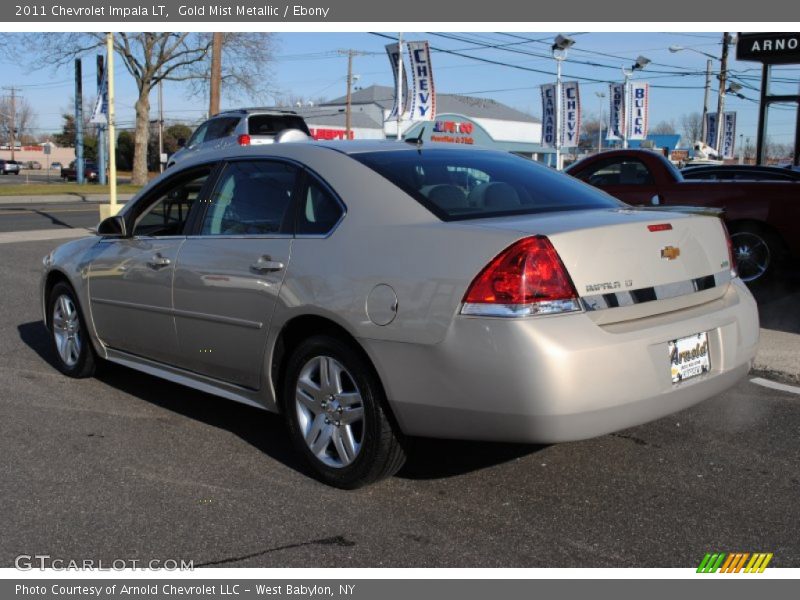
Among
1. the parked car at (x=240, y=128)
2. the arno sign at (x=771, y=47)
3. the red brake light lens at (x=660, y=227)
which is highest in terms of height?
the arno sign at (x=771, y=47)

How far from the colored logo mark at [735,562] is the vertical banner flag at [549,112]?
28756 mm

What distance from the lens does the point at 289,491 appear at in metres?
4.02

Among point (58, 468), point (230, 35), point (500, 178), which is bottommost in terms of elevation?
point (58, 468)

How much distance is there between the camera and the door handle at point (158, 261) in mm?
4922

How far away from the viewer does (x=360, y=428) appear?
3971 mm

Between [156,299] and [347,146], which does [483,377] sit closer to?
[347,146]

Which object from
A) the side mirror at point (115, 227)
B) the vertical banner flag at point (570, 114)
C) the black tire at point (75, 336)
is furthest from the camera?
the vertical banner flag at point (570, 114)

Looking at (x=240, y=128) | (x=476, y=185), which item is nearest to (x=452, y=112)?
(x=240, y=128)

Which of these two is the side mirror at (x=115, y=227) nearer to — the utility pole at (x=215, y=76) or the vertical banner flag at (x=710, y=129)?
the utility pole at (x=215, y=76)

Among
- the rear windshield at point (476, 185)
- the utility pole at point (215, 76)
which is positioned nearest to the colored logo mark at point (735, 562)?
the rear windshield at point (476, 185)

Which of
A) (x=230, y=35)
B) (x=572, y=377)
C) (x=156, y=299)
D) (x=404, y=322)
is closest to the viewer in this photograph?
(x=572, y=377)

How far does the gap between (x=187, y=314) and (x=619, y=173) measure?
6878mm

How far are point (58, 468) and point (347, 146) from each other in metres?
2.23

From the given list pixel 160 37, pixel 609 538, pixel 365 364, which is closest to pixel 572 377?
pixel 609 538
